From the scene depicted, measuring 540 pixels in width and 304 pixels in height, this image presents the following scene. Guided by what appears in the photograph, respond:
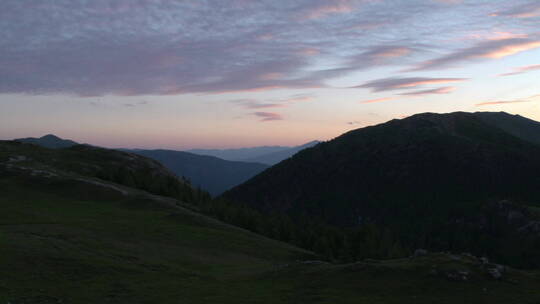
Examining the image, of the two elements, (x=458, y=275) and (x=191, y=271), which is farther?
(x=191, y=271)

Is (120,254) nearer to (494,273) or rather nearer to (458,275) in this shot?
(458,275)

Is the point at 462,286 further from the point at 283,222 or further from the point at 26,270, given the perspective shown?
the point at 283,222

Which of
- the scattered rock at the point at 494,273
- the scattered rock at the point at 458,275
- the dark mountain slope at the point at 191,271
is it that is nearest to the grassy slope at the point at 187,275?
the dark mountain slope at the point at 191,271

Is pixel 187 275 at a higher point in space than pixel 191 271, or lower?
higher

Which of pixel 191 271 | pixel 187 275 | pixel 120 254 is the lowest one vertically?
pixel 191 271

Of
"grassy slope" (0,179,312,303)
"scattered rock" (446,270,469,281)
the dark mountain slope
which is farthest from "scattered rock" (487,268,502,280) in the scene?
"grassy slope" (0,179,312,303)

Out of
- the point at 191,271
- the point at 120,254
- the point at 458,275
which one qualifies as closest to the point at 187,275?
the point at 191,271

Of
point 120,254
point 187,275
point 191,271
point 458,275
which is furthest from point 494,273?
point 120,254

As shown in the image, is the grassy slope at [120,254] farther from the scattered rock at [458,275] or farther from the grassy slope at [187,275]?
the scattered rock at [458,275]

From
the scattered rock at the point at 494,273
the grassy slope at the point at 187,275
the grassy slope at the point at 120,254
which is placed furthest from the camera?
the scattered rock at the point at 494,273

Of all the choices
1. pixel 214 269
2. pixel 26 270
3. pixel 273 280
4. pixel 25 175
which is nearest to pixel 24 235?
pixel 26 270

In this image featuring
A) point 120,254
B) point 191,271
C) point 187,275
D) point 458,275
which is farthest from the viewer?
point 120,254

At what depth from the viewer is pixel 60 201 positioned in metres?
78.8

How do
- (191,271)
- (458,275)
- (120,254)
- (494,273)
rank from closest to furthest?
(458,275), (494,273), (191,271), (120,254)
